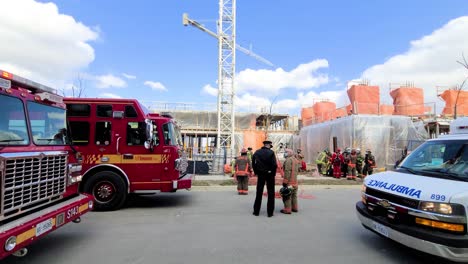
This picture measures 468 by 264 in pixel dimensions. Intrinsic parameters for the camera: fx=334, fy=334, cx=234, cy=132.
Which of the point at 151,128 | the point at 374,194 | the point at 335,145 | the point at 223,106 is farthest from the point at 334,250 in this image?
the point at 223,106

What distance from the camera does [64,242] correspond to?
5.73m

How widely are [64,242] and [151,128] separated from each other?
3247 millimetres

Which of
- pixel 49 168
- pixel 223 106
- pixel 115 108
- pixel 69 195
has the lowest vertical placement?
pixel 69 195

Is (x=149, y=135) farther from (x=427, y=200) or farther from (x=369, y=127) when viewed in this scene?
(x=369, y=127)

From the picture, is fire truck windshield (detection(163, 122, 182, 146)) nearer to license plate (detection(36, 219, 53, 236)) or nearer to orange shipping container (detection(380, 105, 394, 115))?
license plate (detection(36, 219, 53, 236))

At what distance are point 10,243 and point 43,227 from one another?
67 cm

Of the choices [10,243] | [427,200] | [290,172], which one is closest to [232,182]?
[290,172]

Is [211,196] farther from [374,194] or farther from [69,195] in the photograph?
[374,194]

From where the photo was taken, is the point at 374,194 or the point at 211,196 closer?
the point at 374,194

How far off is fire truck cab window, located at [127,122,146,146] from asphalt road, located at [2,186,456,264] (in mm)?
1744

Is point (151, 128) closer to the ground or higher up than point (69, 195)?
higher up

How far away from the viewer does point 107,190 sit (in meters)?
8.41

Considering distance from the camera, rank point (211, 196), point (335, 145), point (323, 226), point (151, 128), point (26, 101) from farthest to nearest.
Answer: point (335, 145) < point (211, 196) < point (151, 128) < point (323, 226) < point (26, 101)

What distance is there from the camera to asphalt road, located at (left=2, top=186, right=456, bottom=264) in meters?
4.92
